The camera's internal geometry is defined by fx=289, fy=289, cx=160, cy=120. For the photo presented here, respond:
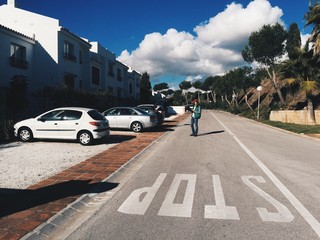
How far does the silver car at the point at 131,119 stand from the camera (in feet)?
54.2

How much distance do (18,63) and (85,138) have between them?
13784 millimetres

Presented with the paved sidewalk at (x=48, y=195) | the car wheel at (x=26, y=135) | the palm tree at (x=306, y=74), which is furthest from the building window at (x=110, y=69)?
the paved sidewalk at (x=48, y=195)

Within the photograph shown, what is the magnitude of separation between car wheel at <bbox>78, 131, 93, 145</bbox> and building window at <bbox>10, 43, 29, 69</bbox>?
12.9 m

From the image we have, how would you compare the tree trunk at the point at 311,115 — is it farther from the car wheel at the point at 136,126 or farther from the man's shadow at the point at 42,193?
the man's shadow at the point at 42,193

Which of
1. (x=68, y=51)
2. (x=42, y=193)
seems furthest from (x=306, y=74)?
(x=42, y=193)

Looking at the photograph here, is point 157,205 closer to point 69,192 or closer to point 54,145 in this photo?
point 69,192

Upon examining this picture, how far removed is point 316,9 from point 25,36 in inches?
819

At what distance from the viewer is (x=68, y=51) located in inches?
1070

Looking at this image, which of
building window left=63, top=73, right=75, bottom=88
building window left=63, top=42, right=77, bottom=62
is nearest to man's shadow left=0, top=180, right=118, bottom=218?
building window left=63, top=73, right=75, bottom=88

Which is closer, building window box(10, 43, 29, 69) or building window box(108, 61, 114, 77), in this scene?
building window box(10, 43, 29, 69)

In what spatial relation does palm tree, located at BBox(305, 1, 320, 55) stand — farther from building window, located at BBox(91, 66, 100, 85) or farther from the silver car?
building window, located at BBox(91, 66, 100, 85)

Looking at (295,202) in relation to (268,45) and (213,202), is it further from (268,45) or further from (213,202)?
(268,45)

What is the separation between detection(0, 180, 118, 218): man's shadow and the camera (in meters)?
4.43

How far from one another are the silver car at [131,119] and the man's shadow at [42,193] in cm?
1055
